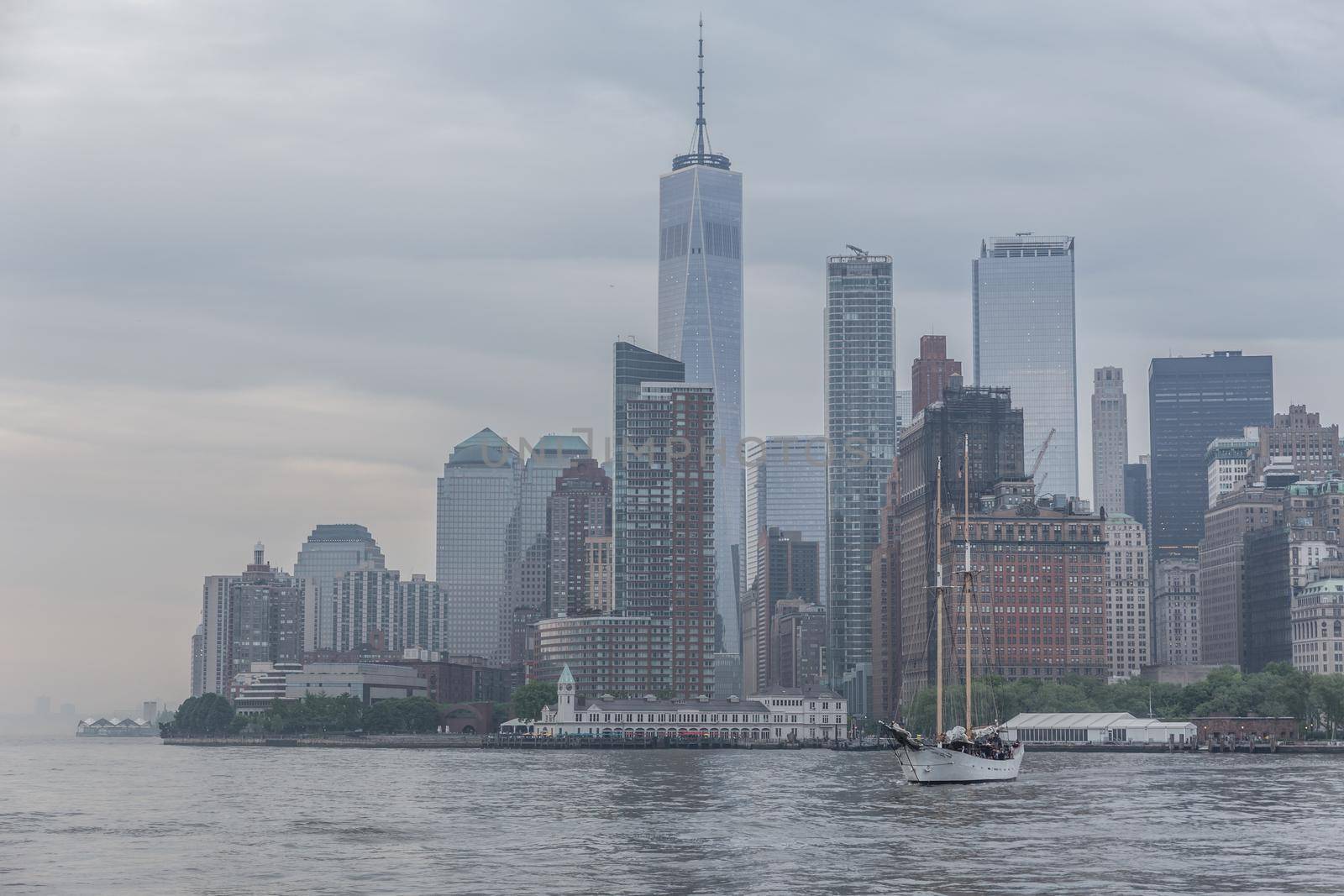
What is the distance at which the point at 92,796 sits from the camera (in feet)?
593

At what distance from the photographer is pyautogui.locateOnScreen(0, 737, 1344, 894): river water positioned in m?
96.8

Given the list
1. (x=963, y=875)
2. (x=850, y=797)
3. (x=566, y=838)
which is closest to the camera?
(x=963, y=875)

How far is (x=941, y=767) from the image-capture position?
177 meters

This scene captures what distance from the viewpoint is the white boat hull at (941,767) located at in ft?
577

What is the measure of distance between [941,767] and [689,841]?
6263 cm

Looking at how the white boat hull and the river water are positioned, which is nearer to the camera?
the river water

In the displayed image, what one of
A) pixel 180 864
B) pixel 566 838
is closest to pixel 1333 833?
pixel 566 838

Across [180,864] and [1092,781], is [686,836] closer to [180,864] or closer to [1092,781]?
[180,864]

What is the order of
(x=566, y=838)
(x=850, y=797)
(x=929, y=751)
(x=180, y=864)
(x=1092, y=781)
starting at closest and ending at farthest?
(x=180, y=864) → (x=566, y=838) → (x=850, y=797) → (x=929, y=751) → (x=1092, y=781)

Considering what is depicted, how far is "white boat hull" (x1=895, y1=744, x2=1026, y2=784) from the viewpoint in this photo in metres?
176

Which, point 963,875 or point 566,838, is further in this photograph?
point 566,838

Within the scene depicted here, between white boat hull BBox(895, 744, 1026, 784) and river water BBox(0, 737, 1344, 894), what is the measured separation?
1.89 m

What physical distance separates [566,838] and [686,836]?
7.62 m

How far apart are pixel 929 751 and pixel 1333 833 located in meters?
56.2
